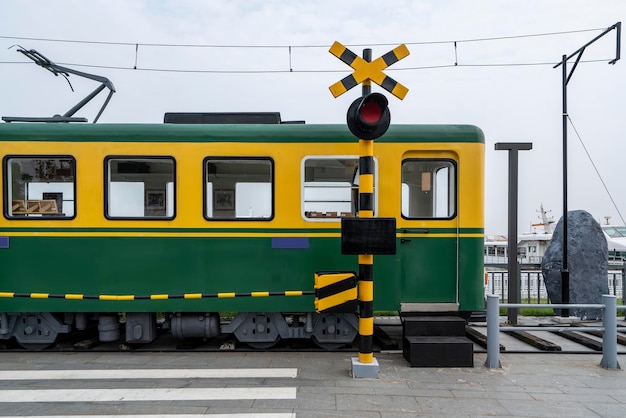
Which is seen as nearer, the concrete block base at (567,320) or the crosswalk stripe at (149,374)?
the crosswalk stripe at (149,374)

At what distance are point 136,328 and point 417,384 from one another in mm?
4048

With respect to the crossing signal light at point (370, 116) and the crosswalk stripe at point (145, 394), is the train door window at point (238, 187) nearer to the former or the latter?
the crossing signal light at point (370, 116)

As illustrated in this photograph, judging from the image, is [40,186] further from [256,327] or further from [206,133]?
[256,327]

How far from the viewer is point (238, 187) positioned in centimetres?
660

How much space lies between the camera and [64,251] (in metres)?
6.53

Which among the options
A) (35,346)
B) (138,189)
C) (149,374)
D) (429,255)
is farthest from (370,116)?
(35,346)

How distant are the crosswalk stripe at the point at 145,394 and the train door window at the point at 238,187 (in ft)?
7.79

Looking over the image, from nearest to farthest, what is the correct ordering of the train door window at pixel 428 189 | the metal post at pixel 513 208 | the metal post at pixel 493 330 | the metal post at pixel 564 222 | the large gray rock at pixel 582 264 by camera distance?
the metal post at pixel 493 330, the train door window at pixel 428 189, the metal post at pixel 513 208, the metal post at pixel 564 222, the large gray rock at pixel 582 264

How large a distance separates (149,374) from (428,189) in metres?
4.52

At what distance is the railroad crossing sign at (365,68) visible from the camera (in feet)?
17.9

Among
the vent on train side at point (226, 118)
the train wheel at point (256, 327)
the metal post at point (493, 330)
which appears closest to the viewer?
the metal post at point (493, 330)

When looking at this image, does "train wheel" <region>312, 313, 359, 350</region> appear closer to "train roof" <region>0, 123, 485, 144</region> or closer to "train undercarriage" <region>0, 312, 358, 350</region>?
"train undercarriage" <region>0, 312, 358, 350</region>

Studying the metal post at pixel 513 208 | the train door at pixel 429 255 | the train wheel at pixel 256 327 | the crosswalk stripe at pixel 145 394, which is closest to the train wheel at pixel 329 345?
the train wheel at pixel 256 327

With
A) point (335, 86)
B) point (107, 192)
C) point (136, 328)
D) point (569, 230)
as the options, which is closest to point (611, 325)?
point (335, 86)
